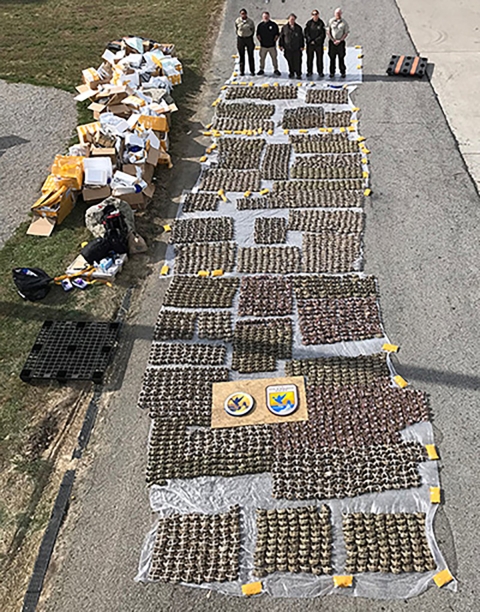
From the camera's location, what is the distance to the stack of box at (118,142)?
12.5m

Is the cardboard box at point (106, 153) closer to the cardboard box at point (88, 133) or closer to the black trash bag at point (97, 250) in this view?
the cardboard box at point (88, 133)

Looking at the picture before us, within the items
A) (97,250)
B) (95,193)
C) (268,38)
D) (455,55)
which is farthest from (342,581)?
(455,55)

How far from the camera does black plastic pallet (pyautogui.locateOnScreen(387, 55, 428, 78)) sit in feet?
55.4

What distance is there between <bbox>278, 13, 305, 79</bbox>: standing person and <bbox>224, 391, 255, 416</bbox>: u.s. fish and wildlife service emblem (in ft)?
39.7

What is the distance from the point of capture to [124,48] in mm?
17484

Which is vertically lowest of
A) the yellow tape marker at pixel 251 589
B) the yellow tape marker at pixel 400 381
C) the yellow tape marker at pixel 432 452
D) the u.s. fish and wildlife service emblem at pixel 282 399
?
the yellow tape marker at pixel 251 589

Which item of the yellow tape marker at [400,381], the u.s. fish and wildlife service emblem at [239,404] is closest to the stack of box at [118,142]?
the u.s. fish and wildlife service emblem at [239,404]

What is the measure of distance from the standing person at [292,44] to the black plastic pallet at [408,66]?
2.91 m

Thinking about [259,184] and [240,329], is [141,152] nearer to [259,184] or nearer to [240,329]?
[259,184]

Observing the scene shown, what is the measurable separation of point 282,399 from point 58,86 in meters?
14.2

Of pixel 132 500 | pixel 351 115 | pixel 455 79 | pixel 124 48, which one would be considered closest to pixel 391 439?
pixel 132 500

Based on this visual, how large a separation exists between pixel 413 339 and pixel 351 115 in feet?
27.8

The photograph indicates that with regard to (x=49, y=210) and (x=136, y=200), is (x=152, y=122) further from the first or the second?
(x=49, y=210)

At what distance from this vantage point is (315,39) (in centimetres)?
1630
